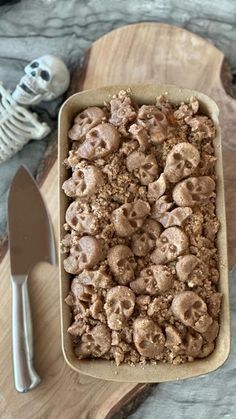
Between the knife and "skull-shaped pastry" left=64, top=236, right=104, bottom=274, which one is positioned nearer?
"skull-shaped pastry" left=64, top=236, right=104, bottom=274

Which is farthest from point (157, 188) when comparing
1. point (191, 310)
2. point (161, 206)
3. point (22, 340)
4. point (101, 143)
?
point (22, 340)

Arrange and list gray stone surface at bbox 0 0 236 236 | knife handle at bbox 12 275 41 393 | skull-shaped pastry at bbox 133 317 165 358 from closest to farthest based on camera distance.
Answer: skull-shaped pastry at bbox 133 317 165 358 < knife handle at bbox 12 275 41 393 < gray stone surface at bbox 0 0 236 236

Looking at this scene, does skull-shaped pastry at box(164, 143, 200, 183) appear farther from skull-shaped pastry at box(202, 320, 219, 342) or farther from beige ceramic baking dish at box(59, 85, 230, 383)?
skull-shaped pastry at box(202, 320, 219, 342)

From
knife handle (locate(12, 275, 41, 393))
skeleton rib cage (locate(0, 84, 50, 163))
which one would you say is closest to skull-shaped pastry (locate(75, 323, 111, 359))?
knife handle (locate(12, 275, 41, 393))

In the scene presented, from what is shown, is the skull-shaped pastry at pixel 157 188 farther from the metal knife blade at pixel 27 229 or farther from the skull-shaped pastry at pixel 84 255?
the metal knife blade at pixel 27 229

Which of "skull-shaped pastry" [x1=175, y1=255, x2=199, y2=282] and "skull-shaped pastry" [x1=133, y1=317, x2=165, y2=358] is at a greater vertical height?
"skull-shaped pastry" [x1=175, y1=255, x2=199, y2=282]

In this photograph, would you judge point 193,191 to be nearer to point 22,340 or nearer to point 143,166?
point 143,166
